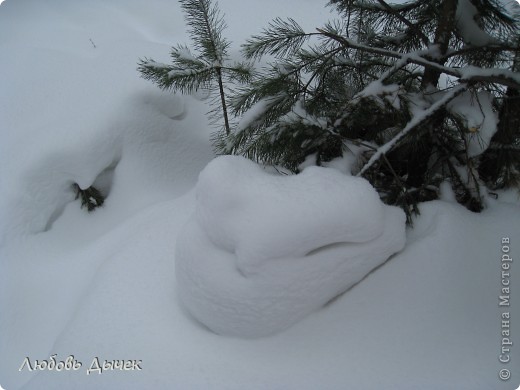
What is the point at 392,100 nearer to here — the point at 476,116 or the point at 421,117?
the point at 421,117

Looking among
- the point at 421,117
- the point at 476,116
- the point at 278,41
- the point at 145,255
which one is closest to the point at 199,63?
the point at 278,41

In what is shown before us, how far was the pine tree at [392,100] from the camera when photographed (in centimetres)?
150

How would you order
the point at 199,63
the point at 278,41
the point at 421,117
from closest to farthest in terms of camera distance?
the point at 421,117 < the point at 278,41 < the point at 199,63

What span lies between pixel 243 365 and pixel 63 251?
206 cm

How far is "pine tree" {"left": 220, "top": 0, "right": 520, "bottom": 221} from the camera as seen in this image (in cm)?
150

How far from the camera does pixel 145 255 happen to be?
209 centimetres

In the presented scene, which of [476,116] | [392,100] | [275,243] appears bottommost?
[275,243]

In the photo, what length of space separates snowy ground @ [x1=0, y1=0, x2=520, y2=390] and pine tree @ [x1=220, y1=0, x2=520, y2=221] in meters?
0.29

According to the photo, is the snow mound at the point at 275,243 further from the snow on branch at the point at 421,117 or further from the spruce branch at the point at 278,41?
the spruce branch at the point at 278,41

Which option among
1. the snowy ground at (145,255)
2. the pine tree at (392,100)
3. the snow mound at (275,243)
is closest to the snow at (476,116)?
the pine tree at (392,100)

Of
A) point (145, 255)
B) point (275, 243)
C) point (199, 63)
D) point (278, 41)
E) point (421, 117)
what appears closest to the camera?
point (275, 243)

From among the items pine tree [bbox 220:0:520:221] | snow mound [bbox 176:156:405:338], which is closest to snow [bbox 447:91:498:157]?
pine tree [bbox 220:0:520:221]

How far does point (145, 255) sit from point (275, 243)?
1.13 metres

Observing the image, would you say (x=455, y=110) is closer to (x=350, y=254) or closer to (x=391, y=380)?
(x=350, y=254)
